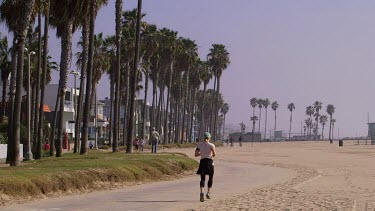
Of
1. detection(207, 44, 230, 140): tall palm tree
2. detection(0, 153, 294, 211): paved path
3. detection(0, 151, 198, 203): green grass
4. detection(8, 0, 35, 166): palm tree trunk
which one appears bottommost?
detection(0, 153, 294, 211): paved path

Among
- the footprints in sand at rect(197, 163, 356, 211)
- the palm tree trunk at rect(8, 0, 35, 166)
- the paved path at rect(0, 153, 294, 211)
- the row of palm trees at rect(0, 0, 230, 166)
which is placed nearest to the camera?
the paved path at rect(0, 153, 294, 211)

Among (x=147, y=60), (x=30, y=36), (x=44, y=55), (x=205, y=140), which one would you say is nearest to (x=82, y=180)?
(x=205, y=140)

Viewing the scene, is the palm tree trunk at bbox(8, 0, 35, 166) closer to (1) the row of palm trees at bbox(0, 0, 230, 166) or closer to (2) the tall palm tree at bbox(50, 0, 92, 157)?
(1) the row of palm trees at bbox(0, 0, 230, 166)

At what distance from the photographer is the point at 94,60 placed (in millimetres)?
58469

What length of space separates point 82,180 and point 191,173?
10.5 metres

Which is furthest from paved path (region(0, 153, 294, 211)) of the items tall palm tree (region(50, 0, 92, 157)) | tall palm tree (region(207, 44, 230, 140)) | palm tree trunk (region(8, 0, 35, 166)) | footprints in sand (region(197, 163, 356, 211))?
tall palm tree (region(207, 44, 230, 140))

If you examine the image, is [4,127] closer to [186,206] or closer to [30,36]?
[30,36]

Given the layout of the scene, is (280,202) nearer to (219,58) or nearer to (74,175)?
(74,175)

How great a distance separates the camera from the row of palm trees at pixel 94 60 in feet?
82.1

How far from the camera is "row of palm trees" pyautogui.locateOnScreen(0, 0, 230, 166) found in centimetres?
2502

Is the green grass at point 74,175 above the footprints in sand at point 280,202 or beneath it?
above

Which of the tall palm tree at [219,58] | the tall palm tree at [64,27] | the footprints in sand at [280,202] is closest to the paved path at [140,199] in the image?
the footprints in sand at [280,202]

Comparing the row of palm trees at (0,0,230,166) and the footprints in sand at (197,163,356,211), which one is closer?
the footprints in sand at (197,163,356,211)

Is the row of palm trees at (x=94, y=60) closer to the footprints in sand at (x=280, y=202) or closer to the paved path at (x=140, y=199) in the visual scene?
the paved path at (x=140, y=199)
